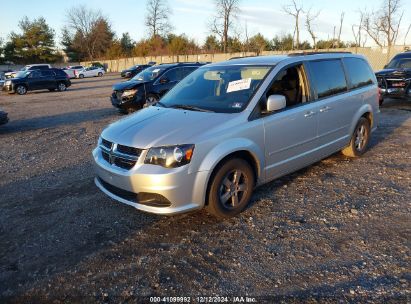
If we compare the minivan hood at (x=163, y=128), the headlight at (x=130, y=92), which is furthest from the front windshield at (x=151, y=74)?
the minivan hood at (x=163, y=128)

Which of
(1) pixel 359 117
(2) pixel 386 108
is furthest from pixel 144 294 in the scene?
(2) pixel 386 108

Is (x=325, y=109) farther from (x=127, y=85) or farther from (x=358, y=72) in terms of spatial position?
(x=127, y=85)

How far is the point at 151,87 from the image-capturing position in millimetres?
12367

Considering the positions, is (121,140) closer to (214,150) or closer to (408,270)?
(214,150)

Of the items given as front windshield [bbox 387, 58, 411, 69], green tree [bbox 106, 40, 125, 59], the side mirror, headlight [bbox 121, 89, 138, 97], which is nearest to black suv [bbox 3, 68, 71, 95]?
headlight [bbox 121, 89, 138, 97]

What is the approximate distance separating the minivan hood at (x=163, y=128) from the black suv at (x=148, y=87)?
7.72m

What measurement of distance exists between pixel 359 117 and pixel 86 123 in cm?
817

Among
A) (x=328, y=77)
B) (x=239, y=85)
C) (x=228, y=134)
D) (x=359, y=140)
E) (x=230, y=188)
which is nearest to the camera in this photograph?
(x=228, y=134)

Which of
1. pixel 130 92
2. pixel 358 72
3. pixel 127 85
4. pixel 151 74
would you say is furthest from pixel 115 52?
pixel 358 72

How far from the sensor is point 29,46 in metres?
72.3

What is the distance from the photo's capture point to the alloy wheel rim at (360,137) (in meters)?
6.28

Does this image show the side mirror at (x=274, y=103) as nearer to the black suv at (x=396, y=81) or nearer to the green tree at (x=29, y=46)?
the black suv at (x=396, y=81)

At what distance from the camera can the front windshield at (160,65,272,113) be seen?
436cm

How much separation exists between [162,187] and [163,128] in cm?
72
